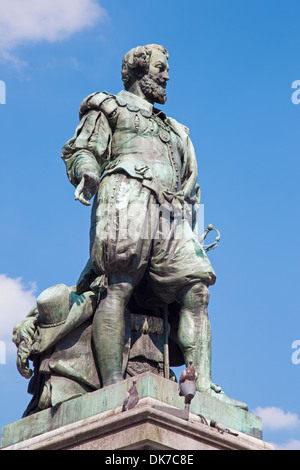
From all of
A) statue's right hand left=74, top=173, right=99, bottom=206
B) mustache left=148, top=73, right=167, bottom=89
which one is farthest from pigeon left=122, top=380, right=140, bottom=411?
mustache left=148, top=73, right=167, bottom=89

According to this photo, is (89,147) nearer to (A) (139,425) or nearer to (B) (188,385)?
(B) (188,385)

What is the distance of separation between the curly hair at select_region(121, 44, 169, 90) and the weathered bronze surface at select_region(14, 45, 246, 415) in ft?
1.70

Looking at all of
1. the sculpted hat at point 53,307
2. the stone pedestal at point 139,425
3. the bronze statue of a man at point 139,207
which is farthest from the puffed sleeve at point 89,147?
the stone pedestal at point 139,425

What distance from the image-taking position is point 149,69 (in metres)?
Answer: 12.4

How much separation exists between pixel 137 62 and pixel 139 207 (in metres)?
2.10

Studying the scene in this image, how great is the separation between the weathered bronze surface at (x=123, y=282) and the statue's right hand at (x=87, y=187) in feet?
0.04

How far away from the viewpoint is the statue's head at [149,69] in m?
12.3

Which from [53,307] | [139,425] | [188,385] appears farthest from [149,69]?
[139,425]

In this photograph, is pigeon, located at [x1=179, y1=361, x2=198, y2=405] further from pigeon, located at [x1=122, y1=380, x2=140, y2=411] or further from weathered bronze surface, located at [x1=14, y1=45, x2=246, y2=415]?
weathered bronze surface, located at [x1=14, y1=45, x2=246, y2=415]

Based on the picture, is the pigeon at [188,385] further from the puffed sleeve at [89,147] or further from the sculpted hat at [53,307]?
the puffed sleeve at [89,147]

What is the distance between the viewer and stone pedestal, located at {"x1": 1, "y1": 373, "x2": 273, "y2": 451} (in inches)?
367
